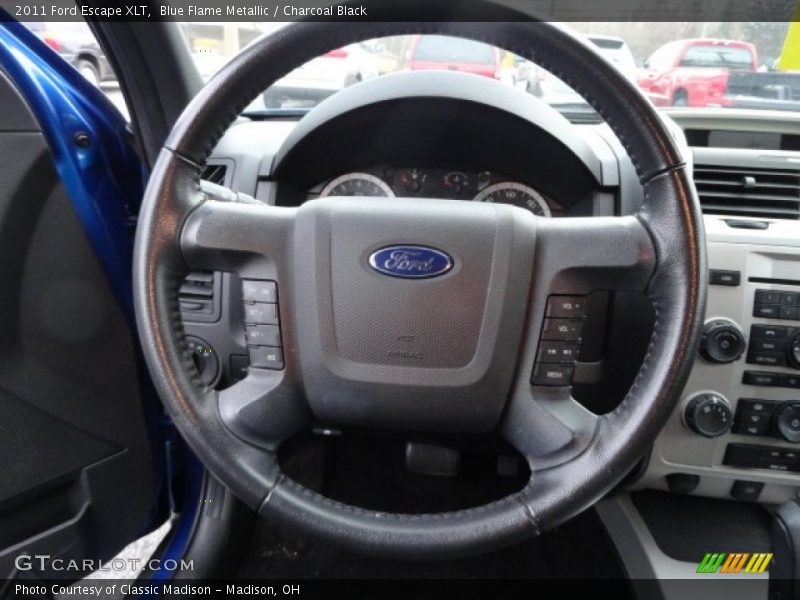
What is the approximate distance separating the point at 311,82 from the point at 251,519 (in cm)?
107

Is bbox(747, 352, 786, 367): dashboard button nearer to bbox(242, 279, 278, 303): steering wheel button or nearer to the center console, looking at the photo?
the center console

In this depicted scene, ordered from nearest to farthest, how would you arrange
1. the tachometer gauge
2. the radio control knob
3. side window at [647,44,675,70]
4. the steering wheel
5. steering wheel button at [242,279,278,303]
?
the steering wheel → steering wheel button at [242,279,278,303] → the radio control knob → the tachometer gauge → side window at [647,44,675,70]

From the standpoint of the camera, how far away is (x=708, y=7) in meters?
1.35

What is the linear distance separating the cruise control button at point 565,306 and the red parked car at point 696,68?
694mm

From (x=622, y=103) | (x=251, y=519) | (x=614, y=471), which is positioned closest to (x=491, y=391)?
(x=614, y=471)

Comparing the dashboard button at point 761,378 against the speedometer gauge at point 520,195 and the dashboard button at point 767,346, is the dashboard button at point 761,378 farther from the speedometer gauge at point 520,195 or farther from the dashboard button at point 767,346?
the speedometer gauge at point 520,195

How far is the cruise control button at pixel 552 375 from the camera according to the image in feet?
3.02

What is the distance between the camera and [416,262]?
919mm

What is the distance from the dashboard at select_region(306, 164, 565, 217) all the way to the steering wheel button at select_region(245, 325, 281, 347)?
45 cm

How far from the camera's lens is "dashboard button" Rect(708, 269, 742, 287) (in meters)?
1.11

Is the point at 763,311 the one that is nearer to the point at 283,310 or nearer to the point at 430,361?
the point at 430,361

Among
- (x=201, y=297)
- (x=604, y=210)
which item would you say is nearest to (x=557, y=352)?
(x=604, y=210)

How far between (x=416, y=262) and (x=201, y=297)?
553 mm

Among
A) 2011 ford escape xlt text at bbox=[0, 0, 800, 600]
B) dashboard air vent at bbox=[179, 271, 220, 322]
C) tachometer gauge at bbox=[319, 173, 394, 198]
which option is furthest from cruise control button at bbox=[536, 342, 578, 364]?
dashboard air vent at bbox=[179, 271, 220, 322]
